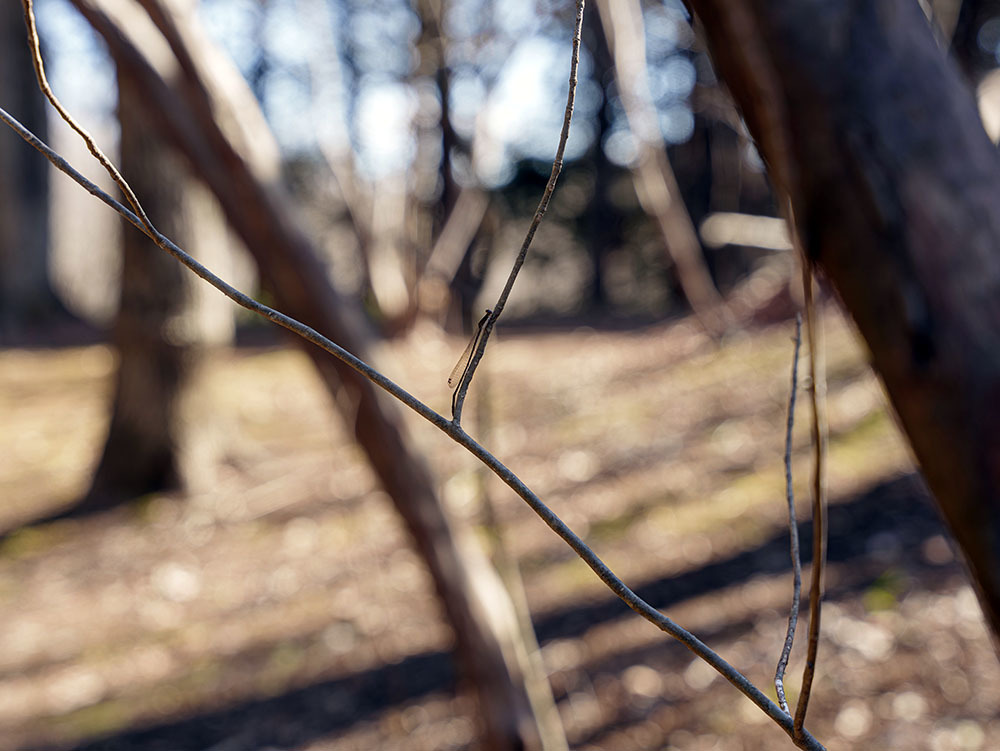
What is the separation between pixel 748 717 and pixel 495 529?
1318 millimetres

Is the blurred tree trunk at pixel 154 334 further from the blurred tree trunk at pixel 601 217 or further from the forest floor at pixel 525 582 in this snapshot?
the blurred tree trunk at pixel 601 217

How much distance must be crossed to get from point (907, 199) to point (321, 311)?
56.3 inches

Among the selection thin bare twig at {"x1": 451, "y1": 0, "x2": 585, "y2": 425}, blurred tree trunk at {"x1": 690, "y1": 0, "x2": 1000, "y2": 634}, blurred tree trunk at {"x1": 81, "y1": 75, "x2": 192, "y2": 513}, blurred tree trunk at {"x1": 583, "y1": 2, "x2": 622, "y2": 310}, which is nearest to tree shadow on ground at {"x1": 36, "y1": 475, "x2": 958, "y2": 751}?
blurred tree trunk at {"x1": 81, "y1": 75, "x2": 192, "y2": 513}

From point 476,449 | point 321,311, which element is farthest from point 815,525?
point 321,311

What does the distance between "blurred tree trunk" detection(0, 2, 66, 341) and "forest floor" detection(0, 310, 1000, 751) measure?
5.30 m

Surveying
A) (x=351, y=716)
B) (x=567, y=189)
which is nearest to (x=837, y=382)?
(x=351, y=716)

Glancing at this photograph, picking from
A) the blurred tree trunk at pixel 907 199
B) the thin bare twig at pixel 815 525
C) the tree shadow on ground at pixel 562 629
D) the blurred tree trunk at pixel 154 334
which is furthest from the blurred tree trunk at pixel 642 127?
the blurred tree trunk at pixel 154 334

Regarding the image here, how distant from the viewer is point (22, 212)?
10500 millimetres

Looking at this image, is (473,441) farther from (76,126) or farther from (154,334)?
(154,334)

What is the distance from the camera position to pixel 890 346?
76 centimetres

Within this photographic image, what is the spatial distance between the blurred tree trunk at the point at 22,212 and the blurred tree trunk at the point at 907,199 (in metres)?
10.5

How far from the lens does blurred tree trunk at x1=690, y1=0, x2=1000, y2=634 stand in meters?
0.72

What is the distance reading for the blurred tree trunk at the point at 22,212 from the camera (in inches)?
373

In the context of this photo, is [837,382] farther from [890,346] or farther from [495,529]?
[890,346]
